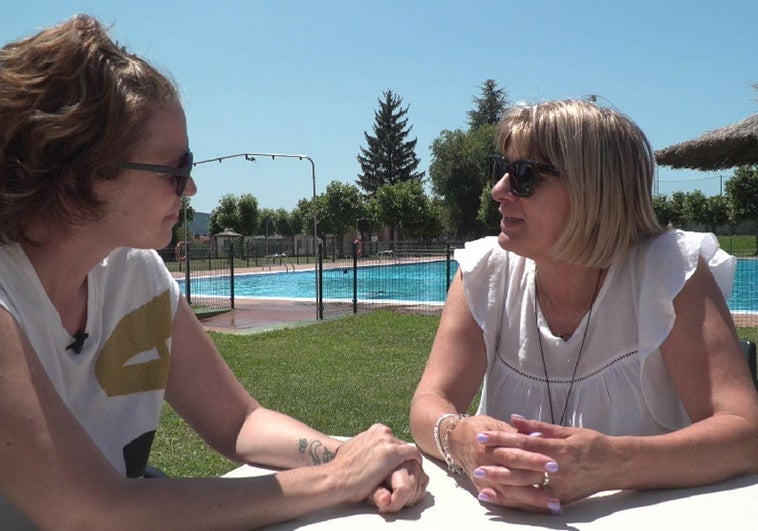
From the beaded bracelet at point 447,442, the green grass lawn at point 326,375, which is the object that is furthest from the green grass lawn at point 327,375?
the beaded bracelet at point 447,442

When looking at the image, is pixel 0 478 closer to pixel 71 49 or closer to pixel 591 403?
pixel 71 49

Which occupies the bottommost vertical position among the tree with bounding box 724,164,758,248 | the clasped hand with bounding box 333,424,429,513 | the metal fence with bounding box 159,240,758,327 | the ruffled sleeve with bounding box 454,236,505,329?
the metal fence with bounding box 159,240,758,327

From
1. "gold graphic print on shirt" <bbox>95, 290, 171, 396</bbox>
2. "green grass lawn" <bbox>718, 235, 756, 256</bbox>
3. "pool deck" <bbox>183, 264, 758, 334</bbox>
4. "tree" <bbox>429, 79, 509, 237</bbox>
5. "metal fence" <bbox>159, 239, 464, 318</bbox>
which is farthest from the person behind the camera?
"tree" <bbox>429, 79, 509, 237</bbox>

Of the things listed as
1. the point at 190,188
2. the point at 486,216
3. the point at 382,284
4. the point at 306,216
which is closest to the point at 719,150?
the point at 190,188

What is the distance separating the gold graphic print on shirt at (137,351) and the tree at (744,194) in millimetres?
38403

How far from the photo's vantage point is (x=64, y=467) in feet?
3.68

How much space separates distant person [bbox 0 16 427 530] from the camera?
3.75 feet

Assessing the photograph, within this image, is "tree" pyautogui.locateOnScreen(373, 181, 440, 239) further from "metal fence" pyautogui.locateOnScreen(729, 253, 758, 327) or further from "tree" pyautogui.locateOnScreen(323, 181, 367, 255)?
"metal fence" pyautogui.locateOnScreen(729, 253, 758, 327)

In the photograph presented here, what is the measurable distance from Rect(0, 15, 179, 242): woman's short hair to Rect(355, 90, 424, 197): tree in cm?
6772

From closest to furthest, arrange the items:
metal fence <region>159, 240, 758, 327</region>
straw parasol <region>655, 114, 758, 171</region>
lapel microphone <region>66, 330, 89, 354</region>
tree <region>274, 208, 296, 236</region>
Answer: lapel microphone <region>66, 330, 89, 354</region>, straw parasol <region>655, 114, 758, 171</region>, metal fence <region>159, 240, 758, 327</region>, tree <region>274, 208, 296, 236</region>

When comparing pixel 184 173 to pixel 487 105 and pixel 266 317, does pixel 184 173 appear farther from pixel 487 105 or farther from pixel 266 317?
pixel 487 105

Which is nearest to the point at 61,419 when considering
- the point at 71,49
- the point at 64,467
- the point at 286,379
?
the point at 64,467

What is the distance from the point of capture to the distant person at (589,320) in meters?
1.66

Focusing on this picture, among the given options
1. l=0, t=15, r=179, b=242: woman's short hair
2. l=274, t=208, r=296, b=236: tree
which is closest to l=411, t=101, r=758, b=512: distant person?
l=0, t=15, r=179, b=242: woman's short hair
